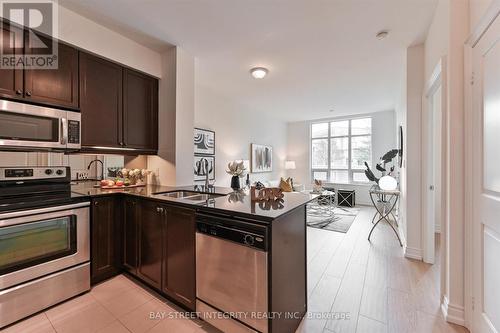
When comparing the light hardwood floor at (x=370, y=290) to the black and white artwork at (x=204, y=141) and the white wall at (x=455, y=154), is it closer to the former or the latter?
the white wall at (x=455, y=154)

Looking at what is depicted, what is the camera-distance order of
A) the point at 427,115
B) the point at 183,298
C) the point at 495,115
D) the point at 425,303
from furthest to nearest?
the point at 427,115, the point at 425,303, the point at 183,298, the point at 495,115

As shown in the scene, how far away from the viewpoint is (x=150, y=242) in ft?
6.53

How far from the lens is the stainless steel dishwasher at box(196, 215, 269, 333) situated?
129cm

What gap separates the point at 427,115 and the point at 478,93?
1.35m

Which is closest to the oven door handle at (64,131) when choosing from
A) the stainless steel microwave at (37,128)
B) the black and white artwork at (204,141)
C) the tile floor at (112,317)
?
the stainless steel microwave at (37,128)

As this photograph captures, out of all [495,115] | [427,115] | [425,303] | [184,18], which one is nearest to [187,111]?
[184,18]

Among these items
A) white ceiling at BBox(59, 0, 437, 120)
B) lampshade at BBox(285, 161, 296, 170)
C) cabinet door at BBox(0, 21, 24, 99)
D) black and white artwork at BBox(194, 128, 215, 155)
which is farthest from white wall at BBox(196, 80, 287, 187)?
cabinet door at BBox(0, 21, 24, 99)

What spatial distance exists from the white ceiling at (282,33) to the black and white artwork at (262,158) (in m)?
2.16

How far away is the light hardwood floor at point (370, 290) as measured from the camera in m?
1.63

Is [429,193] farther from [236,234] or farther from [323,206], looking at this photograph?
[323,206]

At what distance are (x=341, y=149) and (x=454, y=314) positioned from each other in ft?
19.0

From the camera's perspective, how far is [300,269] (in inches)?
65.6

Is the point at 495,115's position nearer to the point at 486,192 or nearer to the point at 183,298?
the point at 486,192

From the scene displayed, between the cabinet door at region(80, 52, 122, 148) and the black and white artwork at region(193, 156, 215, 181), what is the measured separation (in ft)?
5.39
